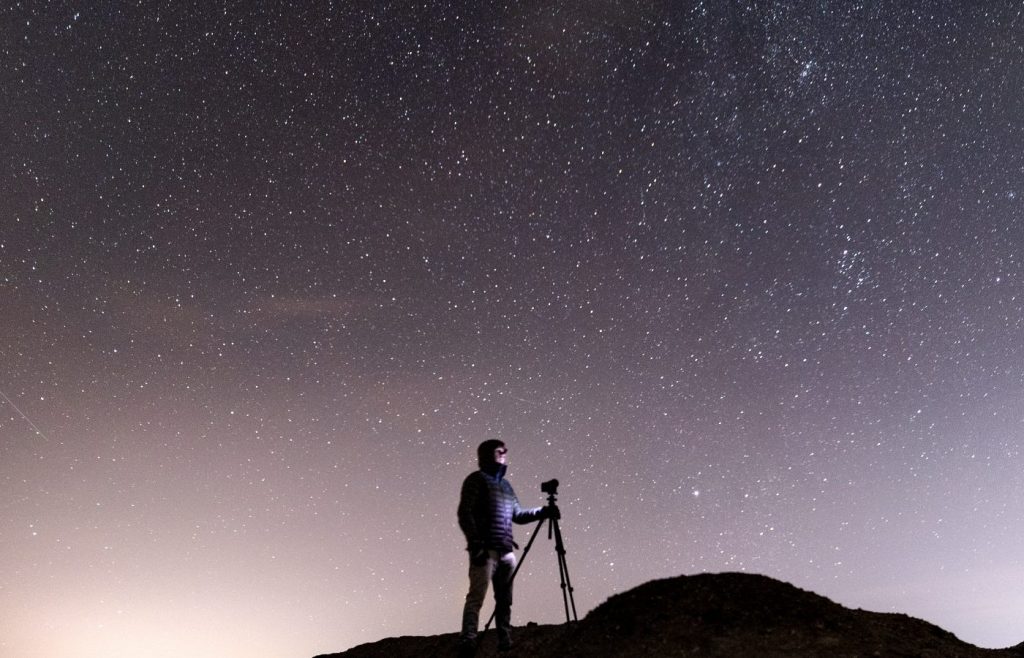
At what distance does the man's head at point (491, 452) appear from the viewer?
384 inches

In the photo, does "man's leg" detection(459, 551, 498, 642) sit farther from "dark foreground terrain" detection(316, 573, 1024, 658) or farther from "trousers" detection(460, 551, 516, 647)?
"dark foreground terrain" detection(316, 573, 1024, 658)

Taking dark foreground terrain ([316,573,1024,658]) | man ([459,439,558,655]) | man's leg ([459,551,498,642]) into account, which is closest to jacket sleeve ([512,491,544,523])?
man ([459,439,558,655])

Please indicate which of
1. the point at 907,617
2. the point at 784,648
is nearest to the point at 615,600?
the point at 784,648

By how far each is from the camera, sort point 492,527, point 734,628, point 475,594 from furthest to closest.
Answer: point 492,527 < point 475,594 < point 734,628

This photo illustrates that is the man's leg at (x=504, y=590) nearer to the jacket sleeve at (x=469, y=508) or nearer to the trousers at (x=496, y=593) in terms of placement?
the trousers at (x=496, y=593)

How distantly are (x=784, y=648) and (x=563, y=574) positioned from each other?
2.72 meters

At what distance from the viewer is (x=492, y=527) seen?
9.47 m

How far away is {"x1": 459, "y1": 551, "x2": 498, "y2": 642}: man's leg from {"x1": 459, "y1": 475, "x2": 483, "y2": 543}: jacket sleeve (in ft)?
1.00

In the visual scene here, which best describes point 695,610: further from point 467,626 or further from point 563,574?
point 467,626

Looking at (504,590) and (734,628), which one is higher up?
(504,590)

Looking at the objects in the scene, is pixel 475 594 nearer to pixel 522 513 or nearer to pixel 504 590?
pixel 504 590

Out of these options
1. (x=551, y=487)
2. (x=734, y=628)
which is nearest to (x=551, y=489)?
(x=551, y=487)

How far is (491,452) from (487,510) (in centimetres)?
72

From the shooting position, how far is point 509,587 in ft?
31.4
